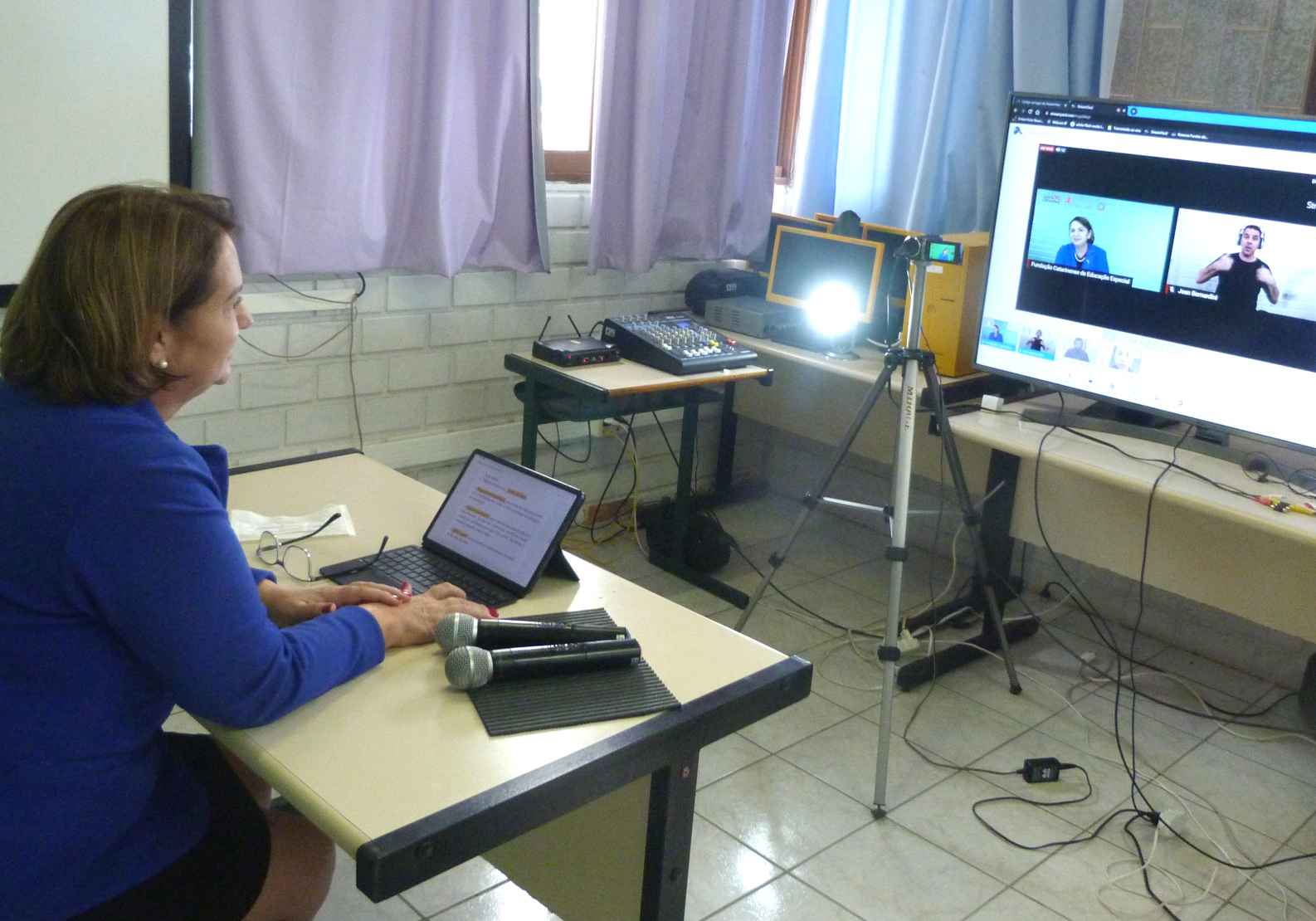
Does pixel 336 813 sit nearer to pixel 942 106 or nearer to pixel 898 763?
pixel 898 763

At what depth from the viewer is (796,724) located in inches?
110

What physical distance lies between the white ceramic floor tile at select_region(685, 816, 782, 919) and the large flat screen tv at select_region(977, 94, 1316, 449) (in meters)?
1.35

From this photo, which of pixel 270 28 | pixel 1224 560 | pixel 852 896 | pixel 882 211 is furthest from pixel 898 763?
pixel 270 28

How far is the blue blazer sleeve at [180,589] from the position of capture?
114 cm

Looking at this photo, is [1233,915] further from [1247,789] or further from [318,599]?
[318,599]

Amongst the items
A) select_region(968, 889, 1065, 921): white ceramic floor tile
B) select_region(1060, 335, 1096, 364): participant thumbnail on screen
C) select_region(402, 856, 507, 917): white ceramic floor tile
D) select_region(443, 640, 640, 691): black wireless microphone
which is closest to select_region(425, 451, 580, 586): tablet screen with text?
select_region(443, 640, 640, 691): black wireless microphone

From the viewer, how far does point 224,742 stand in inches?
50.6

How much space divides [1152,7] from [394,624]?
9.63 ft

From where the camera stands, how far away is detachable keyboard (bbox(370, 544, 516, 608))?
1642 millimetres

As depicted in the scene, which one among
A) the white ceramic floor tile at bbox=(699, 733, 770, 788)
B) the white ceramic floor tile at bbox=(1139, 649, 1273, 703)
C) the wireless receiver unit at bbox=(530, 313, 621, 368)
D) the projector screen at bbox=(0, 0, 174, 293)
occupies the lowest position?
the white ceramic floor tile at bbox=(699, 733, 770, 788)

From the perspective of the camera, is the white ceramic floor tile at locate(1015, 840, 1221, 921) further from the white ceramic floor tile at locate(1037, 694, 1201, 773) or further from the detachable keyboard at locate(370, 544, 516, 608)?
the detachable keyboard at locate(370, 544, 516, 608)

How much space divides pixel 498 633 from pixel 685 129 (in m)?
2.43

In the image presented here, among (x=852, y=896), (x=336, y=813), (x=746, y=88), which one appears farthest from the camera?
(x=746, y=88)

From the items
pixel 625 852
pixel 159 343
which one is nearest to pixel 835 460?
pixel 625 852
